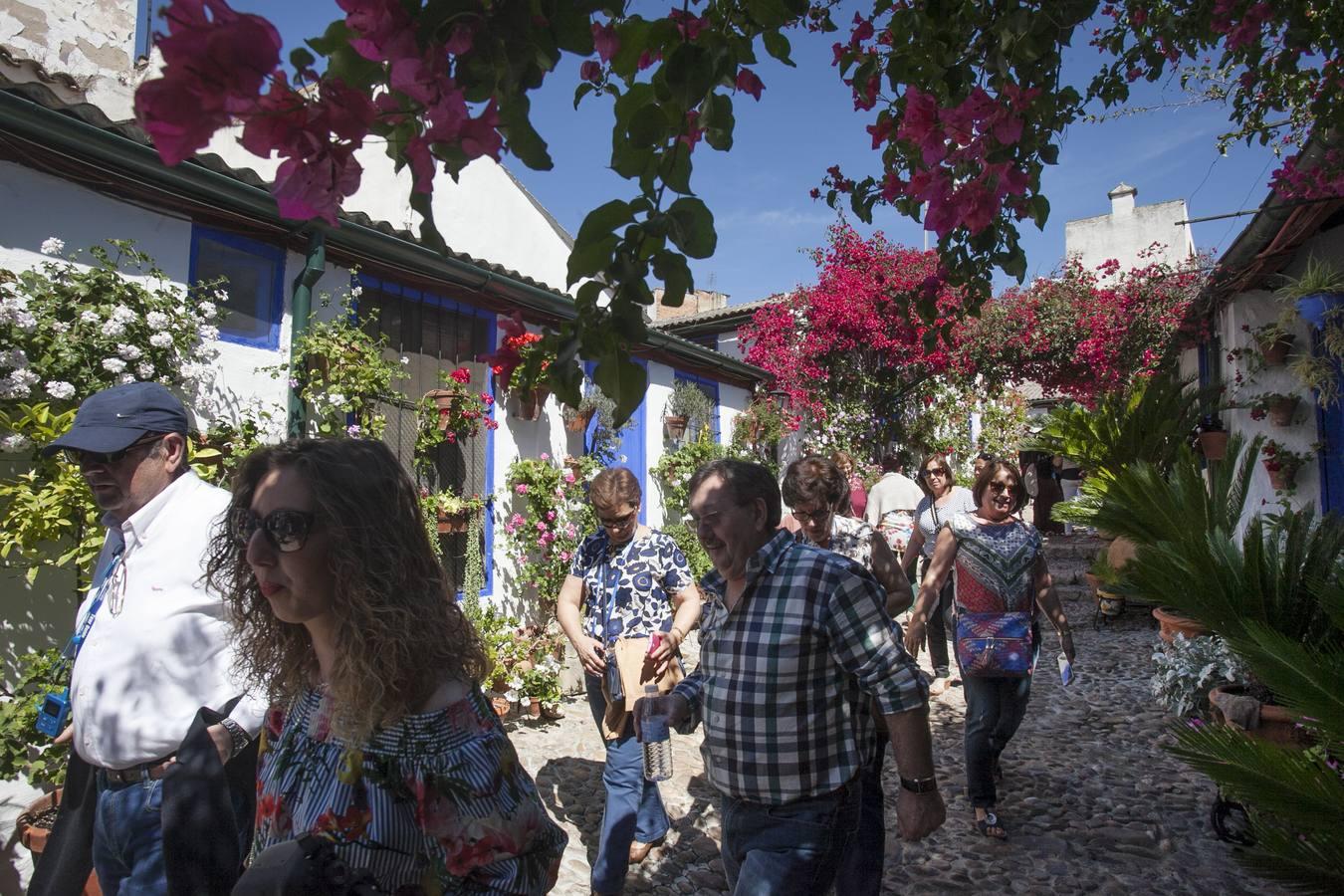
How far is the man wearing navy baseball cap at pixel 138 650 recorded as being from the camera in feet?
7.33

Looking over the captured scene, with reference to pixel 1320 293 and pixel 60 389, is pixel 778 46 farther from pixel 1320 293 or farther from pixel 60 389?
pixel 1320 293

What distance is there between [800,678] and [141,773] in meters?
1.82

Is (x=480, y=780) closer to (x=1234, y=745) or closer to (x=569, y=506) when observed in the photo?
(x=1234, y=745)

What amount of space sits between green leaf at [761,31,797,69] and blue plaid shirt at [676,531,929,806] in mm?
1351

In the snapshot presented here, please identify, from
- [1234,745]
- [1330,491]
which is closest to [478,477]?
[1234,745]

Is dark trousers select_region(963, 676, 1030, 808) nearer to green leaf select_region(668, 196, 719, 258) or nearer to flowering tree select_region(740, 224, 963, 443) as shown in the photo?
green leaf select_region(668, 196, 719, 258)

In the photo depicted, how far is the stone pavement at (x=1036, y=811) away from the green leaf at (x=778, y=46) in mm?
3410

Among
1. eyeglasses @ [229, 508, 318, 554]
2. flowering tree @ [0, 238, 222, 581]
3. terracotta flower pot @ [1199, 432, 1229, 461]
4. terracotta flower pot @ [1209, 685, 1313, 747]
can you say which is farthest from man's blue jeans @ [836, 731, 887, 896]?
terracotta flower pot @ [1199, 432, 1229, 461]

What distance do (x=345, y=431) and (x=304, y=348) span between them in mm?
592

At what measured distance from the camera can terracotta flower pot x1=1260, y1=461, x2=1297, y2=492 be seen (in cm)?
687

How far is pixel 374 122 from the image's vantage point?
1132 mm

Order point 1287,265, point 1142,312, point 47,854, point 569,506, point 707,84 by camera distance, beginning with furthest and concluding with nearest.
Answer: point 1142,312 → point 569,506 → point 1287,265 → point 47,854 → point 707,84

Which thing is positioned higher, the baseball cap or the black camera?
the baseball cap

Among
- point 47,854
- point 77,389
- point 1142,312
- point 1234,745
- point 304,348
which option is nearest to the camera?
point 47,854
